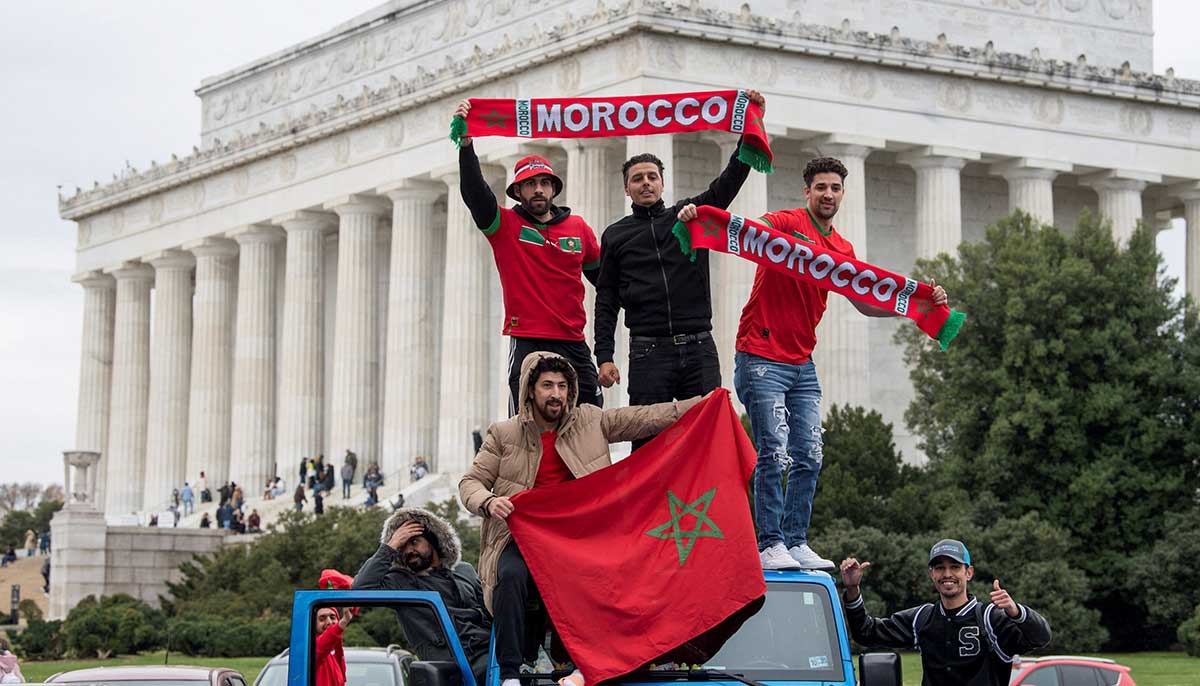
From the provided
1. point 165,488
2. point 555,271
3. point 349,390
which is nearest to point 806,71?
point 349,390

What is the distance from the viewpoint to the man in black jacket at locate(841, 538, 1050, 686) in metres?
15.1

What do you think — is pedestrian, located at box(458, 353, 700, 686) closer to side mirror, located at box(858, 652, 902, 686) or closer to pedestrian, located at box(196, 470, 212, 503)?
side mirror, located at box(858, 652, 902, 686)

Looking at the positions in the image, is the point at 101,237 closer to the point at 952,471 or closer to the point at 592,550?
the point at 952,471

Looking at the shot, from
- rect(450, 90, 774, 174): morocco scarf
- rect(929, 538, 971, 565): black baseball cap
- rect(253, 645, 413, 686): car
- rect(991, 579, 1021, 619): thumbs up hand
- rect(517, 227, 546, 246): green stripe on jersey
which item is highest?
rect(450, 90, 774, 174): morocco scarf

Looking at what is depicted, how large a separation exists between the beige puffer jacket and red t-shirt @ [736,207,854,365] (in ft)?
9.19

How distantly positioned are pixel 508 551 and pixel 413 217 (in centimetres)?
7161

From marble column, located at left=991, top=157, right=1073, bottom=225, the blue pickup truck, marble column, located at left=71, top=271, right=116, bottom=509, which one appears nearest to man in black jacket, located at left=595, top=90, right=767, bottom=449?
the blue pickup truck

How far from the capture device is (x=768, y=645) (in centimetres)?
1462

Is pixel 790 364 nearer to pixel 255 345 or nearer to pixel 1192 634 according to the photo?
pixel 1192 634

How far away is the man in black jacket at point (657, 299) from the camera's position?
680 inches

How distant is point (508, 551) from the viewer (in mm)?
13805

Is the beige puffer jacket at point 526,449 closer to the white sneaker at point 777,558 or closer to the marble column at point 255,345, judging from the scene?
the white sneaker at point 777,558

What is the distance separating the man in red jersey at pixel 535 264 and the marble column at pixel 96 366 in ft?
312

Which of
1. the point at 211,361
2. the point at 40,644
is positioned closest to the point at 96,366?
the point at 211,361
